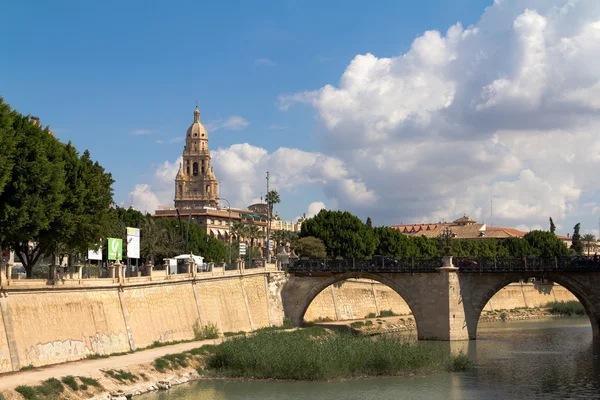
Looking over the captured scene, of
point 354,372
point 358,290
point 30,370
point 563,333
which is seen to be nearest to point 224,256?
point 358,290

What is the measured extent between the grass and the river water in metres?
1.04

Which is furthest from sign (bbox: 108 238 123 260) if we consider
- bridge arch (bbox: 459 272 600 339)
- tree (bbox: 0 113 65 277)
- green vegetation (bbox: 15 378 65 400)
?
bridge arch (bbox: 459 272 600 339)

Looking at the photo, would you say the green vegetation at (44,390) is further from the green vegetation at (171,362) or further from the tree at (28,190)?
the green vegetation at (171,362)

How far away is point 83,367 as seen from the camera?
4262 centimetres

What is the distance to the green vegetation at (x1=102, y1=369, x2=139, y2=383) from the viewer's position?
1641 inches

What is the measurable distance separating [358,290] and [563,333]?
22822 millimetres

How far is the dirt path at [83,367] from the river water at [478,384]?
3161mm

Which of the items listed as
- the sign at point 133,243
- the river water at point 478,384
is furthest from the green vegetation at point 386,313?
the sign at point 133,243

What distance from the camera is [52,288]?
44.3 m

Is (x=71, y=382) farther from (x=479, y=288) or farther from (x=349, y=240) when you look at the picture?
(x=349, y=240)

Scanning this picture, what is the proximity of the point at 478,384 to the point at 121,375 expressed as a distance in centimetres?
2066


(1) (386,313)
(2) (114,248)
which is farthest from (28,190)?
(1) (386,313)

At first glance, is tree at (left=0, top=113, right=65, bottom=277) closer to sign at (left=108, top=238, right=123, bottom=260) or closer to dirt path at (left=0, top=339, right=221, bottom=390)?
dirt path at (left=0, top=339, right=221, bottom=390)

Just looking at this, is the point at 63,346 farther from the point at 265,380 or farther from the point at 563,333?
the point at 563,333
